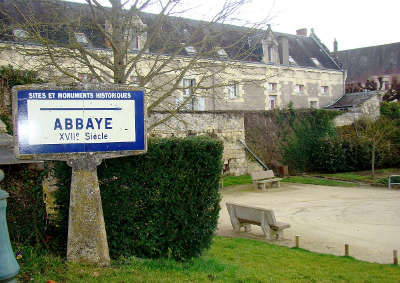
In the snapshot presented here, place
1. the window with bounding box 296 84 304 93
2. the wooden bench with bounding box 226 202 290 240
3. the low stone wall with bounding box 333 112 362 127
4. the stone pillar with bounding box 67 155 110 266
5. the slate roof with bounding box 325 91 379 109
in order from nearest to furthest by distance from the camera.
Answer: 1. the stone pillar with bounding box 67 155 110 266
2. the wooden bench with bounding box 226 202 290 240
3. the low stone wall with bounding box 333 112 362 127
4. the slate roof with bounding box 325 91 379 109
5. the window with bounding box 296 84 304 93

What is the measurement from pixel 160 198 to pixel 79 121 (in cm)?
141

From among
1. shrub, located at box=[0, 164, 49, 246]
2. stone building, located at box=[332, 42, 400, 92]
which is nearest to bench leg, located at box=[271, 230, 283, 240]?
shrub, located at box=[0, 164, 49, 246]

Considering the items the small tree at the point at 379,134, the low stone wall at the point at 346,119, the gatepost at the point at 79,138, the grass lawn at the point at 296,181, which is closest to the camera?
the gatepost at the point at 79,138

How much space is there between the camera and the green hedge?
16.8 feet

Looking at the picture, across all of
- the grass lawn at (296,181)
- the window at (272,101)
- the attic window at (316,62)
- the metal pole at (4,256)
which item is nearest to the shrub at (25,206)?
the metal pole at (4,256)

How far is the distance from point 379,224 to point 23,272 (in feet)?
28.2

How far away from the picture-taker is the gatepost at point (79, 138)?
4566mm

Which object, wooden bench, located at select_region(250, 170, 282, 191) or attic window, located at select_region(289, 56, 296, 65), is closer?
wooden bench, located at select_region(250, 170, 282, 191)

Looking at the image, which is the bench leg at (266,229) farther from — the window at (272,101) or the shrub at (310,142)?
the window at (272,101)

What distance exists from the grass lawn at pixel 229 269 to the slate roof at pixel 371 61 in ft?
122

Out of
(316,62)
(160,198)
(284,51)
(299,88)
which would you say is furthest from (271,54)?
(160,198)

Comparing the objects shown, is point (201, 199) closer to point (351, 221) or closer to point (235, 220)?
point (235, 220)

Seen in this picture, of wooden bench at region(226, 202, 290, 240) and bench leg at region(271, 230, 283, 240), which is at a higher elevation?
wooden bench at region(226, 202, 290, 240)

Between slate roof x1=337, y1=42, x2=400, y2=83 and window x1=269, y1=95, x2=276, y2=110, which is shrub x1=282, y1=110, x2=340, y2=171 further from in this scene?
slate roof x1=337, y1=42, x2=400, y2=83
